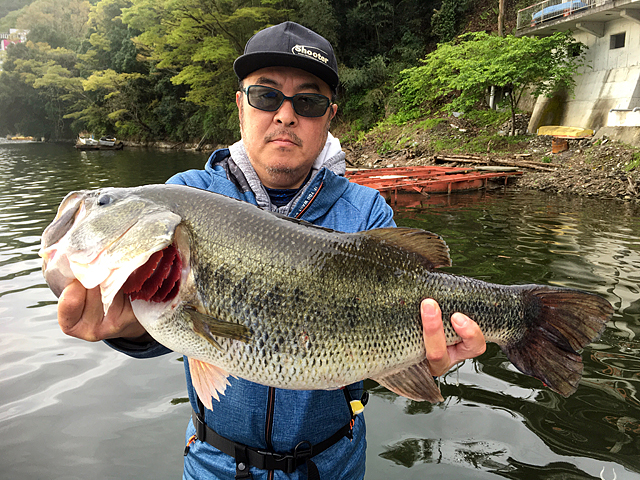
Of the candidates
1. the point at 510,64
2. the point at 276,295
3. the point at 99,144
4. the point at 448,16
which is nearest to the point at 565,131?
the point at 510,64

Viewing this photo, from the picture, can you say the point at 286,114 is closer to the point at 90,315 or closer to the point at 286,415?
the point at 90,315

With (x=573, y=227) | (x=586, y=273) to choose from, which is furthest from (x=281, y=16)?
(x=586, y=273)

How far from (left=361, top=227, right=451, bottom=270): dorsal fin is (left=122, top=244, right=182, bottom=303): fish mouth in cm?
88

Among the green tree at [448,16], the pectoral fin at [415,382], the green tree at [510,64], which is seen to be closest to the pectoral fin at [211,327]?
the pectoral fin at [415,382]

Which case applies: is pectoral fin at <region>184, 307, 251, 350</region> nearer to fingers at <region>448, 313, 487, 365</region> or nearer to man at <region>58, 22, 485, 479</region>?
man at <region>58, 22, 485, 479</region>

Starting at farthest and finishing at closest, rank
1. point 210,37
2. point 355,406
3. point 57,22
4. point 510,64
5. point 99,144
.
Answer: point 57,22
point 99,144
point 210,37
point 510,64
point 355,406

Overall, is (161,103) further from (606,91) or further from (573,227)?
(573,227)

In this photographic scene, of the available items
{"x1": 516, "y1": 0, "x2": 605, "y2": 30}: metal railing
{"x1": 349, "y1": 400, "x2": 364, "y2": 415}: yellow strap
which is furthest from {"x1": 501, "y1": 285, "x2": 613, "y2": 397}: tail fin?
{"x1": 516, "y1": 0, "x2": 605, "y2": 30}: metal railing

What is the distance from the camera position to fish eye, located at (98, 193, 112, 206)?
181 centimetres

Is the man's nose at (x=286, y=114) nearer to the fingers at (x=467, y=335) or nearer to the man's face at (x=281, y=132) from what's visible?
the man's face at (x=281, y=132)

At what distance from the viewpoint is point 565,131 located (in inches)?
757

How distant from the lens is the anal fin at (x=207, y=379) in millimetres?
1836

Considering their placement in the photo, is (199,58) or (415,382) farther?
(199,58)

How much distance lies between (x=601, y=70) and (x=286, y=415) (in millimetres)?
24654
